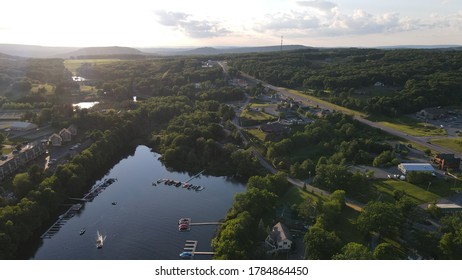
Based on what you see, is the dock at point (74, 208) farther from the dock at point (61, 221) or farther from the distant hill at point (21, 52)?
the distant hill at point (21, 52)

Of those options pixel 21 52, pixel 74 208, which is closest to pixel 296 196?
pixel 74 208

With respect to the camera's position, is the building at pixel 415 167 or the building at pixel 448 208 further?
the building at pixel 415 167

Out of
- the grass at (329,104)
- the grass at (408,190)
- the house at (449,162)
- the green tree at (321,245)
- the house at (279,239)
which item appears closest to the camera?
the green tree at (321,245)

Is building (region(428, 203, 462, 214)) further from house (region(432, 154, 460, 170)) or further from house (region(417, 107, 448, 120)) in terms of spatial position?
house (region(417, 107, 448, 120))

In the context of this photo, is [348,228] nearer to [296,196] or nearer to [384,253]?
[384,253]

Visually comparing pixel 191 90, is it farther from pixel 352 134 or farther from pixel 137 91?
pixel 352 134

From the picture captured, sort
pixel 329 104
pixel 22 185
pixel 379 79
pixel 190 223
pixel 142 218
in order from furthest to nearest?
pixel 379 79 → pixel 329 104 → pixel 22 185 → pixel 142 218 → pixel 190 223

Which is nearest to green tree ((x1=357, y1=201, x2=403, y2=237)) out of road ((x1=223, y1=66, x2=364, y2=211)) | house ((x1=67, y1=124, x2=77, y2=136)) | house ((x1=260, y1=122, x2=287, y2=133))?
road ((x1=223, y1=66, x2=364, y2=211))

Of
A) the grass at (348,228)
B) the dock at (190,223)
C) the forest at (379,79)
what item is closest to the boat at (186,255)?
the dock at (190,223)
